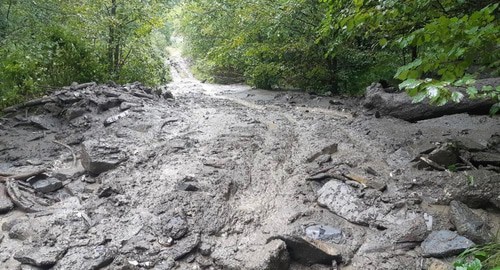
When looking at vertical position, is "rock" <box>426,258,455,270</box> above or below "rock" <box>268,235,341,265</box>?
above

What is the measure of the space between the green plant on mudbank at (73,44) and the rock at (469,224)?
7.94 m

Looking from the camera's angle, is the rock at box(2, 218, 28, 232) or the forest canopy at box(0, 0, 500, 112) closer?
the rock at box(2, 218, 28, 232)

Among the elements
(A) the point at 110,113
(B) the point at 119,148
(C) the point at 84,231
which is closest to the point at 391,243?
(C) the point at 84,231

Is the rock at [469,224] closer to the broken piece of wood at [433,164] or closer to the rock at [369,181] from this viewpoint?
the broken piece of wood at [433,164]

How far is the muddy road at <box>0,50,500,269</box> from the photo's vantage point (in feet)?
12.2

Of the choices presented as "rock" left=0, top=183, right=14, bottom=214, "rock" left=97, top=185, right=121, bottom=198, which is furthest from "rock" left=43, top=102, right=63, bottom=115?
"rock" left=97, top=185, right=121, bottom=198

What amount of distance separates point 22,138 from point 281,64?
333 inches

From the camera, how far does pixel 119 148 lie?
603 centimetres

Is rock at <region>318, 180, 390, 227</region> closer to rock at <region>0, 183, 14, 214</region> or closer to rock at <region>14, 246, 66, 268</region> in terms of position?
rock at <region>14, 246, 66, 268</region>

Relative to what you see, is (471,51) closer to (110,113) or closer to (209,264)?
(209,264)

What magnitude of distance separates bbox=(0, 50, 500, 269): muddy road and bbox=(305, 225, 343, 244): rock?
0.5 inches

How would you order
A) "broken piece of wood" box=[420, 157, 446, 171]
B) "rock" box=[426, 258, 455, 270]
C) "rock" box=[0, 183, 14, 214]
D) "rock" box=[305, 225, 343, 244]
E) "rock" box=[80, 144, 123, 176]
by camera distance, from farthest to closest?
"rock" box=[80, 144, 123, 176], "broken piece of wood" box=[420, 157, 446, 171], "rock" box=[0, 183, 14, 214], "rock" box=[305, 225, 343, 244], "rock" box=[426, 258, 455, 270]

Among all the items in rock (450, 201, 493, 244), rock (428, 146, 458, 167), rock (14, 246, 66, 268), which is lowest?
rock (14, 246, 66, 268)

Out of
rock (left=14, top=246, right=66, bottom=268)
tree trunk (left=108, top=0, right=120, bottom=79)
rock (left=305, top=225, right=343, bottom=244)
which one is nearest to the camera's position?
rock (left=14, top=246, right=66, bottom=268)
